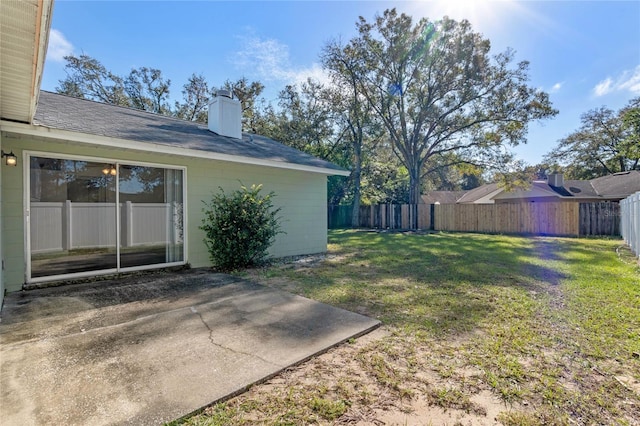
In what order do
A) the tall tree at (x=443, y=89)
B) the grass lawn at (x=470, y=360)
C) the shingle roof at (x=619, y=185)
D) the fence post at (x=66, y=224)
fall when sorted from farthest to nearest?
the shingle roof at (x=619, y=185) → the tall tree at (x=443, y=89) → the fence post at (x=66, y=224) → the grass lawn at (x=470, y=360)

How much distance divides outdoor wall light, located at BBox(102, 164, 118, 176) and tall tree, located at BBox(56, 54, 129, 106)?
1618 cm

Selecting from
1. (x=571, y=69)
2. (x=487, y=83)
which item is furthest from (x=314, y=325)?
(x=487, y=83)

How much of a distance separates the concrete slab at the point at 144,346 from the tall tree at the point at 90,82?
61.5ft

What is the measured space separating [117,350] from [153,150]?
147 inches

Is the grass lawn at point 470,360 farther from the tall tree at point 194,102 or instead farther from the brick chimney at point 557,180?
the brick chimney at point 557,180

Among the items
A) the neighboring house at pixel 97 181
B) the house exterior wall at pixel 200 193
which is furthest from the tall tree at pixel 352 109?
the neighboring house at pixel 97 181

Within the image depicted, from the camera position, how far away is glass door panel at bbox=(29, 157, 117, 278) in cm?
479

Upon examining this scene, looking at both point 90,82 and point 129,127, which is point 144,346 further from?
point 90,82

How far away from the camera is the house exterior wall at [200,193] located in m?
4.47

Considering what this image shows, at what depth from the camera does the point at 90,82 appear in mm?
18875

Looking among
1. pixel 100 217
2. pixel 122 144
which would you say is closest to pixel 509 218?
pixel 122 144

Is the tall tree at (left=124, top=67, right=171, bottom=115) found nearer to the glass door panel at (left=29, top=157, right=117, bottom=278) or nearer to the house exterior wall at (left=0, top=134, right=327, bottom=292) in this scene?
the house exterior wall at (left=0, top=134, right=327, bottom=292)

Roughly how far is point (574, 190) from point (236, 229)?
1004 inches

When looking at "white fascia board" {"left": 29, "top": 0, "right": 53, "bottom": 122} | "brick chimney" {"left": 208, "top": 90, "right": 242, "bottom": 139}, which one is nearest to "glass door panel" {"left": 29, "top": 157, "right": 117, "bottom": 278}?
"white fascia board" {"left": 29, "top": 0, "right": 53, "bottom": 122}
